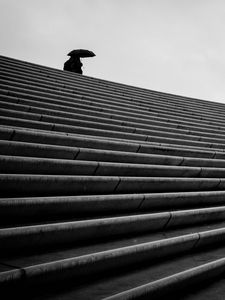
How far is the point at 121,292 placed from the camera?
169cm

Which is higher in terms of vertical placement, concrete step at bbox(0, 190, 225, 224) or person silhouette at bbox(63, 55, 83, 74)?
person silhouette at bbox(63, 55, 83, 74)

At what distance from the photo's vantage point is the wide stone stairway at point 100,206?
1785mm

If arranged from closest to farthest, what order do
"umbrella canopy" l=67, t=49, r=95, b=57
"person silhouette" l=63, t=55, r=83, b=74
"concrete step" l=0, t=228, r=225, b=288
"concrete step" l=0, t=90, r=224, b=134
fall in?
"concrete step" l=0, t=228, r=225, b=288, "concrete step" l=0, t=90, r=224, b=134, "person silhouette" l=63, t=55, r=83, b=74, "umbrella canopy" l=67, t=49, r=95, b=57

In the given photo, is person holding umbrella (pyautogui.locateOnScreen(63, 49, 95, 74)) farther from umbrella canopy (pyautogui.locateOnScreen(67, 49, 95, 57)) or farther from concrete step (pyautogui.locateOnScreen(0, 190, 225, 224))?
concrete step (pyautogui.locateOnScreen(0, 190, 225, 224))

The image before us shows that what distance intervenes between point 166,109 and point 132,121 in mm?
1684

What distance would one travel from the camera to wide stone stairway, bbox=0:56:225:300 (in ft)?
5.86

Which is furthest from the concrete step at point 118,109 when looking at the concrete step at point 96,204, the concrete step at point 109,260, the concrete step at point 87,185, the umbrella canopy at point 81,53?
the umbrella canopy at point 81,53

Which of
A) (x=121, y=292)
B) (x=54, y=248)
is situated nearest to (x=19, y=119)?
(x=54, y=248)

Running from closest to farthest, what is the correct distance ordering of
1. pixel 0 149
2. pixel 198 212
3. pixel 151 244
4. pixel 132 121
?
pixel 151 244, pixel 0 149, pixel 198 212, pixel 132 121

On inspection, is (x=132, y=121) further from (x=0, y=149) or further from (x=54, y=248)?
(x=54, y=248)

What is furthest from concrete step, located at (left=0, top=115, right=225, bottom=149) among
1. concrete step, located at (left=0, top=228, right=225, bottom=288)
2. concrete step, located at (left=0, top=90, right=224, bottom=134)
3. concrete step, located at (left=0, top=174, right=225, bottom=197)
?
concrete step, located at (left=0, top=228, right=225, bottom=288)

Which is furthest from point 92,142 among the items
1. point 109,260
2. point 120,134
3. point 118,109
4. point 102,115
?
point 118,109

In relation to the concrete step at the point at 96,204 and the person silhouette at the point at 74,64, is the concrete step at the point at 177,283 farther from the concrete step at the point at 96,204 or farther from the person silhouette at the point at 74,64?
the person silhouette at the point at 74,64

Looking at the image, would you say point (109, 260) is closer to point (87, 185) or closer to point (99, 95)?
point (87, 185)
